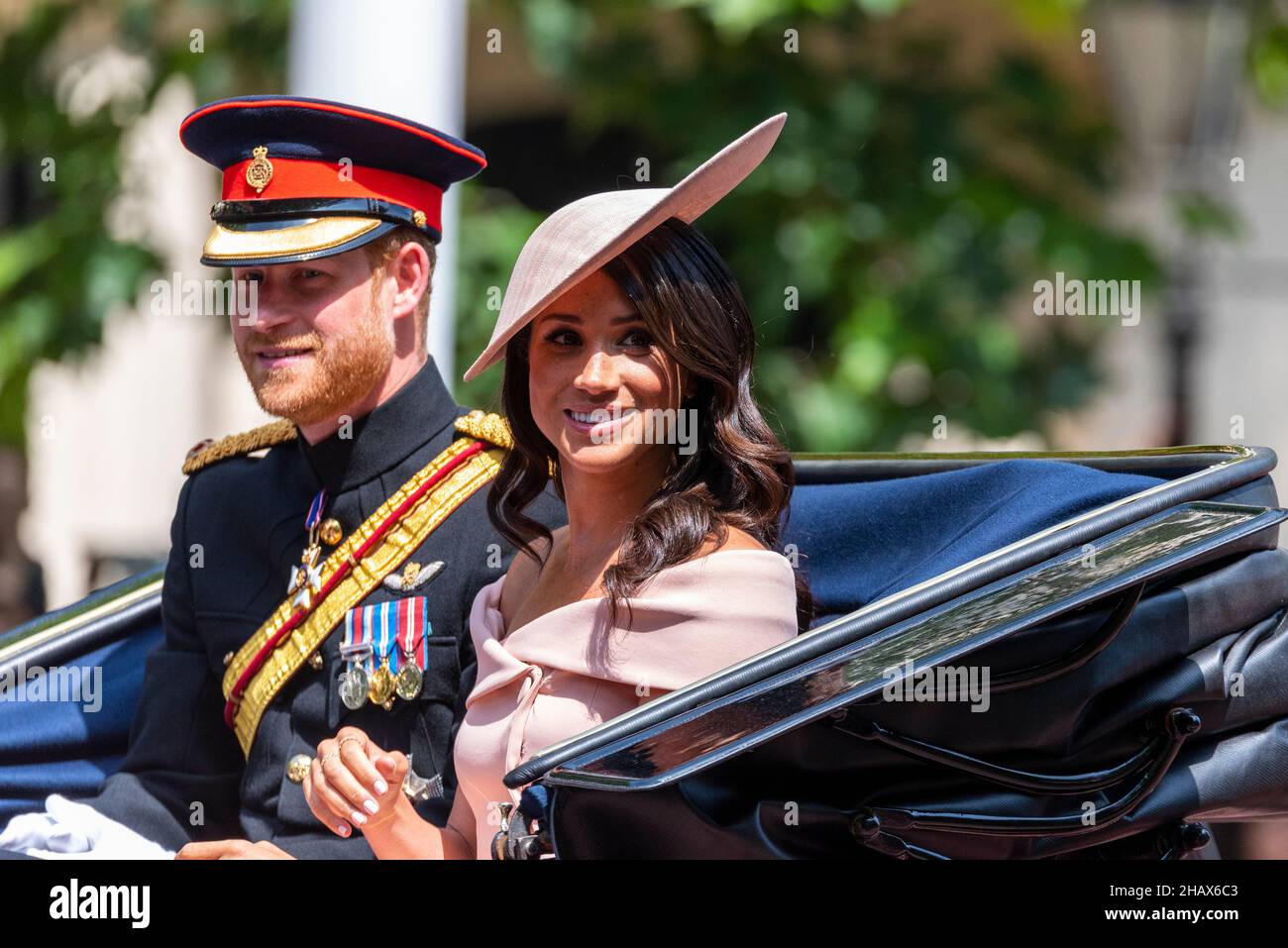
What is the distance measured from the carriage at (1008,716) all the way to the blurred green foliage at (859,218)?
2.49 m

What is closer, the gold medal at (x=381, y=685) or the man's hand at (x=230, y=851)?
the man's hand at (x=230, y=851)

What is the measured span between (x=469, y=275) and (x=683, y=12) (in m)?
1.08

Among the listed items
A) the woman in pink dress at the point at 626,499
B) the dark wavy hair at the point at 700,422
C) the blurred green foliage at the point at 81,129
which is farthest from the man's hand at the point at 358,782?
the blurred green foliage at the point at 81,129

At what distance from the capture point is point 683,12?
17.2 feet

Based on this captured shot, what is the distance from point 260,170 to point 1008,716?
1423 mm

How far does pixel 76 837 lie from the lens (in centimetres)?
268

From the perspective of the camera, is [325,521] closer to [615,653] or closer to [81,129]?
[615,653]

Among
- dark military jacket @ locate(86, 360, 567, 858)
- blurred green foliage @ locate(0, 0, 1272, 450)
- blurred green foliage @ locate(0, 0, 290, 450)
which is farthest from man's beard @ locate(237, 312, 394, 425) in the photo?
blurred green foliage @ locate(0, 0, 290, 450)

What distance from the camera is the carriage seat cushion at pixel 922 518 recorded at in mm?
2490

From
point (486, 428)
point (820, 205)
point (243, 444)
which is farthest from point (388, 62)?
point (820, 205)

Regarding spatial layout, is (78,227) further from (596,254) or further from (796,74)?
(596,254)

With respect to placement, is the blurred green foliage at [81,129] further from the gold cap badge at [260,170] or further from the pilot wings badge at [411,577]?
the pilot wings badge at [411,577]

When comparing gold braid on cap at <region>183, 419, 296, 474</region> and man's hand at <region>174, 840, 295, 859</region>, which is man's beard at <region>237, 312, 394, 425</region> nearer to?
gold braid on cap at <region>183, 419, 296, 474</region>

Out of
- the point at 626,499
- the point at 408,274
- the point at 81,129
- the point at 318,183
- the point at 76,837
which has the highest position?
the point at 81,129
